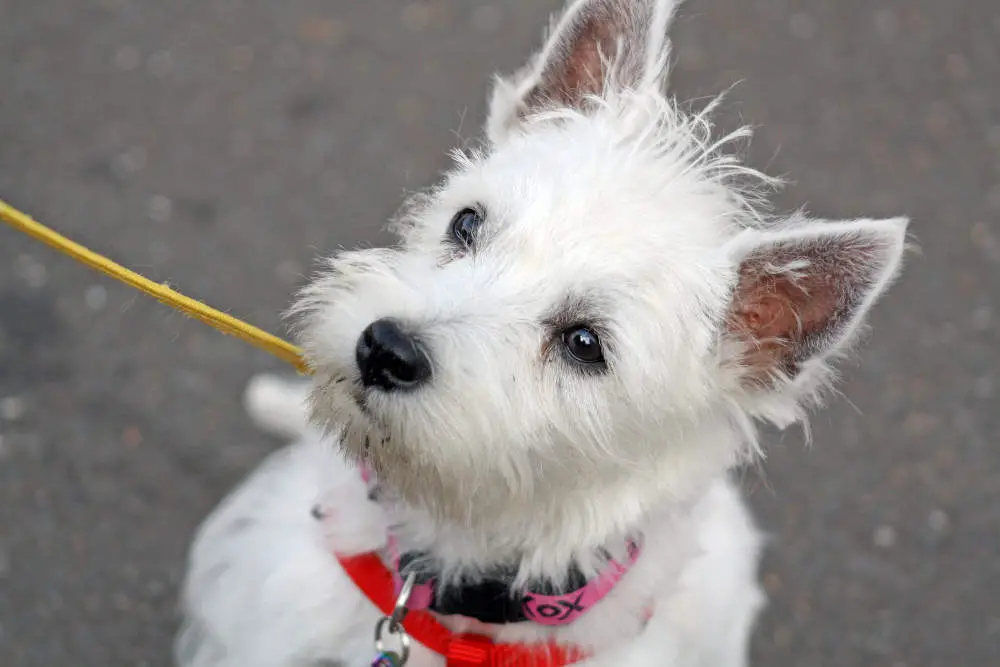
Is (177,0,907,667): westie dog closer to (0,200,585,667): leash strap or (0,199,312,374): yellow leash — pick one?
(0,200,585,667): leash strap

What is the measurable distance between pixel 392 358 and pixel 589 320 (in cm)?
44

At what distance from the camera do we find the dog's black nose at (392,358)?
6.18 feet

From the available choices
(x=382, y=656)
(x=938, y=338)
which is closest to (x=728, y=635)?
(x=382, y=656)

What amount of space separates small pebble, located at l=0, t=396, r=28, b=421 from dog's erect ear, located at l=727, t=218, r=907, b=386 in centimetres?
267

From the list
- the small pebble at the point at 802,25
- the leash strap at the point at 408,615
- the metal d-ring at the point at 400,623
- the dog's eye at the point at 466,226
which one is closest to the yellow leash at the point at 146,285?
the leash strap at the point at 408,615

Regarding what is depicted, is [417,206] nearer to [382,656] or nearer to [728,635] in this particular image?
[382,656]

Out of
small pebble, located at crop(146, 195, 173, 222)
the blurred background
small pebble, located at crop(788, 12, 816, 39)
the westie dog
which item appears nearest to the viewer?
the westie dog

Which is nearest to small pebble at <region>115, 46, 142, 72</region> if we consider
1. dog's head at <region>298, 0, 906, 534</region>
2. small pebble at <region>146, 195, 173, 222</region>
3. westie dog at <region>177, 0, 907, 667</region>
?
small pebble at <region>146, 195, 173, 222</region>

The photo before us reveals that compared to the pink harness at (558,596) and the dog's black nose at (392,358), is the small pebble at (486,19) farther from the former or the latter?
the dog's black nose at (392,358)

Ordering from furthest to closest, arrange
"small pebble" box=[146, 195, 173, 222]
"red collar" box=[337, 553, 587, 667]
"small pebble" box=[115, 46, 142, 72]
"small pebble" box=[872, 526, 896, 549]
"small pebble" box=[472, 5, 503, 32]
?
"small pebble" box=[472, 5, 503, 32], "small pebble" box=[115, 46, 142, 72], "small pebble" box=[146, 195, 173, 222], "small pebble" box=[872, 526, 896, 549], "red collar" box=[337, 553, 587, 667]

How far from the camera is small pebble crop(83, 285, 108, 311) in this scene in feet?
12.6

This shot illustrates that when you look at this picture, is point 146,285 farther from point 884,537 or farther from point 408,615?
point 884,537

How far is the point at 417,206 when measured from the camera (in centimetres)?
247

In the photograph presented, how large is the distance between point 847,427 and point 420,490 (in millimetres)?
2493
